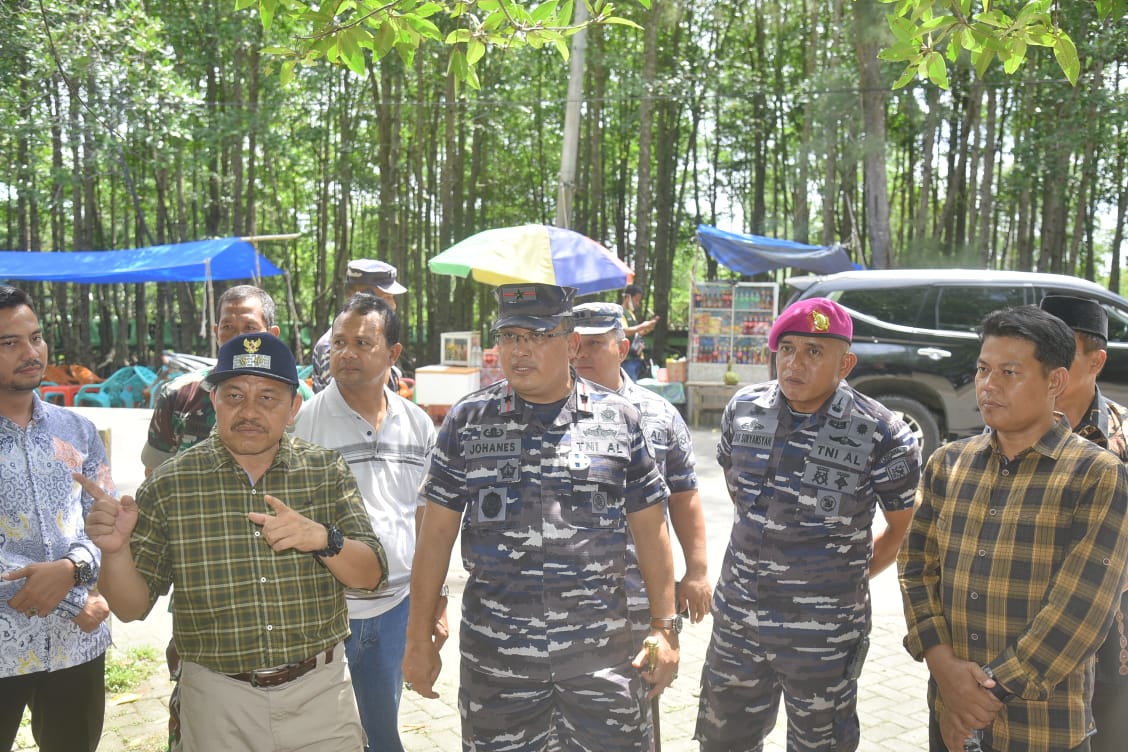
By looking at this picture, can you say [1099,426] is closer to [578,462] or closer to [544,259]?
[578,462]

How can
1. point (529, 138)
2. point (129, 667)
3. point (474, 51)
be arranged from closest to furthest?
point (474, 51)
point (129, 667)
point (529, 138)

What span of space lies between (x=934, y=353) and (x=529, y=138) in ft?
69.9

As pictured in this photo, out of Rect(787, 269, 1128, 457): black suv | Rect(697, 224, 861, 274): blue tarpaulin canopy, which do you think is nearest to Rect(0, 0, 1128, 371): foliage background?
Rect(697, 224, 861, 274): blue tarpaulin canopy

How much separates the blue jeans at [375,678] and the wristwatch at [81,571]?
A: 0.82 meters

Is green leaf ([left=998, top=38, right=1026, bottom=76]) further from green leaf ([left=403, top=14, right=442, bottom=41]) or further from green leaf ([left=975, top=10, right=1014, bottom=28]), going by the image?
green leaf ([left=403, top=14, right=442, bottom=41])

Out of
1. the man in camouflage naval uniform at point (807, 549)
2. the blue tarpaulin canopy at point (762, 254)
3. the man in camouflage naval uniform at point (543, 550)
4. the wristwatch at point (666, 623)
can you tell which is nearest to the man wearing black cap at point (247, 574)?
the man in camouflage naval uniform at point (543, 550)

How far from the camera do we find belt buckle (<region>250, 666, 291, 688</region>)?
2.38m

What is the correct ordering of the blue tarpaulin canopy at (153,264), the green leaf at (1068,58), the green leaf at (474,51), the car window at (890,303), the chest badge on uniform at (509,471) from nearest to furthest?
the chest badge on uniform at (509,471) → the green leaf at (1068,58) → the green leaf at (474,51) → the car window at (890,303) → the blue tarpaulin canopy at (153,264)

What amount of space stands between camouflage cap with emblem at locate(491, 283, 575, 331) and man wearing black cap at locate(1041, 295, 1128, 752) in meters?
1.57

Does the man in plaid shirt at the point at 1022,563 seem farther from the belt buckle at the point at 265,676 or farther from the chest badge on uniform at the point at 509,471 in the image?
the belt buckle at the point at 265,676

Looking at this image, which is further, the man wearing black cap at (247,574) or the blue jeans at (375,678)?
the blue jeans at (375,678)

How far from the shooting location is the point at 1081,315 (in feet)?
9.13

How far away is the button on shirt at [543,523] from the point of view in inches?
102

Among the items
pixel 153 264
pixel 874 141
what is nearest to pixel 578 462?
pixel 153 264
